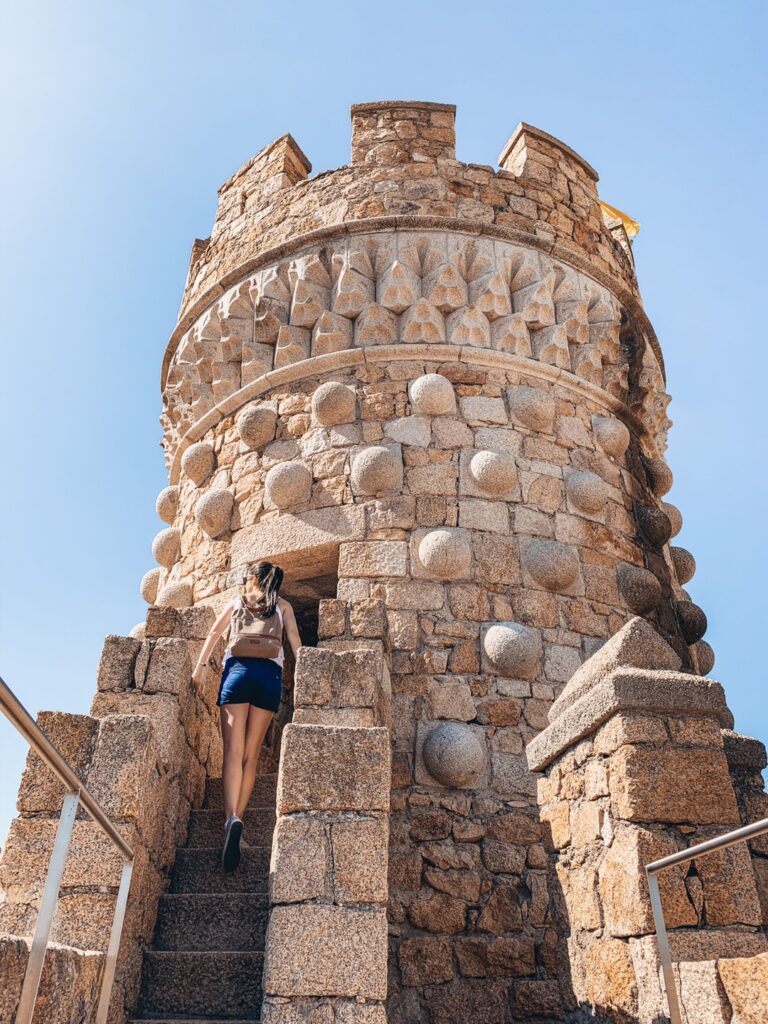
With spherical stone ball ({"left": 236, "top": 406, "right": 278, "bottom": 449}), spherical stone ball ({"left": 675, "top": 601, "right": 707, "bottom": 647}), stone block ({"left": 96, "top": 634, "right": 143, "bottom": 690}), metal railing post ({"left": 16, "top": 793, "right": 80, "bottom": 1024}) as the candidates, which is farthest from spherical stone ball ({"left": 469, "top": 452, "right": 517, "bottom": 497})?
metal railing post ({"left": 16, "top": 793, "right": 80, "bottom": 1024})

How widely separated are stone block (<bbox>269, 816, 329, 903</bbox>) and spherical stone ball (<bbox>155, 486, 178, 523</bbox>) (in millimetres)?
4444

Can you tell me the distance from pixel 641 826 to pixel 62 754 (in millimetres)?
2268

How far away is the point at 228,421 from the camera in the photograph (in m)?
6.91

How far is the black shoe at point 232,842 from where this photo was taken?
379 centimetres

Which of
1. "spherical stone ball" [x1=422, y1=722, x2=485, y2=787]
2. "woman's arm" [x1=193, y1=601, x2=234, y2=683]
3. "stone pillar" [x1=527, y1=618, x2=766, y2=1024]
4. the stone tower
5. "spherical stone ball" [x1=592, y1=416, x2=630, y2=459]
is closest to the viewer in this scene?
"stone pillar" [x1=527, y1=618, x2=766, y2=1024]

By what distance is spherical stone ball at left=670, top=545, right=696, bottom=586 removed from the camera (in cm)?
701

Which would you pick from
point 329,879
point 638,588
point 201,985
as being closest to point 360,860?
point 329,879

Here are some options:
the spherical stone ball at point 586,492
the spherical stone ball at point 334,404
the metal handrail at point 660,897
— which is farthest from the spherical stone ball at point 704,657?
the metal handrail at point 660,897

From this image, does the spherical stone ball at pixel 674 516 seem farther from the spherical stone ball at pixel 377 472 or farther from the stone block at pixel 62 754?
the stone block at pixel 62 754

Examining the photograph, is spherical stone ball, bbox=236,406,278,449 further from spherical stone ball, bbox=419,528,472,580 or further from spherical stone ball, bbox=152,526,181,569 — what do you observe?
spherical stone ball, bbox=419,528,472,580

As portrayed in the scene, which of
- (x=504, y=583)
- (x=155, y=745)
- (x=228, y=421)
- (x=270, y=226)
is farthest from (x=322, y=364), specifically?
(x=155, y=745)

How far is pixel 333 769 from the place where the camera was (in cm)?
328

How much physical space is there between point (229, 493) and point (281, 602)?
A: 1.97 m

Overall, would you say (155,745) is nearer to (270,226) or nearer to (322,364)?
(322,364)
